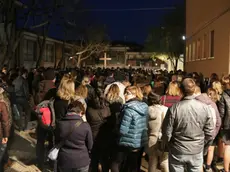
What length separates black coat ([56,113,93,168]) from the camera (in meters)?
4.27

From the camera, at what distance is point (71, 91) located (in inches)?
223

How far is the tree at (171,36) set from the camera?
136 feet

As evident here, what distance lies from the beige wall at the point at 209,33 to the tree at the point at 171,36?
638 inches

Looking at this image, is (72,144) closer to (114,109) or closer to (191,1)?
(114,109)

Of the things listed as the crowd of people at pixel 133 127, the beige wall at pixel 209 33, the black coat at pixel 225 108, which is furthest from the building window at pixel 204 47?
the black coat at pixel 225 108

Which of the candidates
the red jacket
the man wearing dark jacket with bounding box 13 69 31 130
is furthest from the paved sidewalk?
the red jacket

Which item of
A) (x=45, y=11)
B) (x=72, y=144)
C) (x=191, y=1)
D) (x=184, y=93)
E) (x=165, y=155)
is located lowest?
(x=165, y=155)

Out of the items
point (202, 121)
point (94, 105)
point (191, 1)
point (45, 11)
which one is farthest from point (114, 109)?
point (191, 1)

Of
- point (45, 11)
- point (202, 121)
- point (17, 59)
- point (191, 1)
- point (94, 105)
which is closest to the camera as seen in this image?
point (202, 121)

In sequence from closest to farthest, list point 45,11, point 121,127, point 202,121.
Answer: point 202,121, point 121,127, point 45,11

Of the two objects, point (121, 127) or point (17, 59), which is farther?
point (17, 59)

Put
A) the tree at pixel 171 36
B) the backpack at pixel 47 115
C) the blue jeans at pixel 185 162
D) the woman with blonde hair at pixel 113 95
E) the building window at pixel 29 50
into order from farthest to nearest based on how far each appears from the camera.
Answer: the tree at pixel 171 36 < the building window at pixel 29 50 < the woman with blonde hair at pixel 113 95 < the backpack at pixel 47 115 < the blue jeans at pixel 185 162

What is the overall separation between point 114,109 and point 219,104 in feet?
6.09

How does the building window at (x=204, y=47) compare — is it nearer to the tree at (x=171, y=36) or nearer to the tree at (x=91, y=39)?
the tree at (x=171, y=36)
